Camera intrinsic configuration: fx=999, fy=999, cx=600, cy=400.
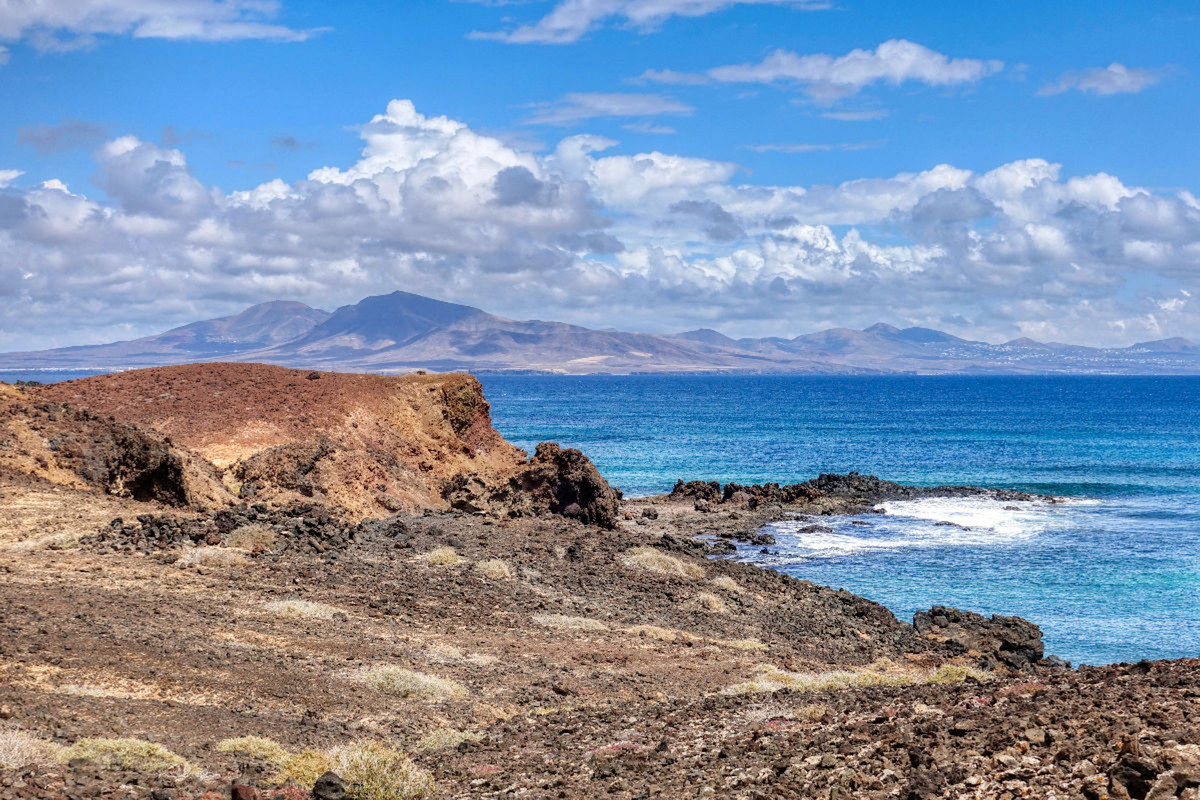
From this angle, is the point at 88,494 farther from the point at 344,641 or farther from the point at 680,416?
the point at 680,416

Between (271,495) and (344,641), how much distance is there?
1503 centimetres

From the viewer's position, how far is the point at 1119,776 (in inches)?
325

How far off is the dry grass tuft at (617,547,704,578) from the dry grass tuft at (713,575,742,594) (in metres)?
0.84

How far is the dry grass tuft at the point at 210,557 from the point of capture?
21797mm

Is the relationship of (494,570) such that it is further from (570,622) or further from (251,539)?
(251,539)

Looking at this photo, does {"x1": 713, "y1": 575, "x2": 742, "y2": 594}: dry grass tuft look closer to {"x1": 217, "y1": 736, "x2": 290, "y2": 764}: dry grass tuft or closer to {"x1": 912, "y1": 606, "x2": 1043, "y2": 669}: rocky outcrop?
{"x1": 912, "y1": 606, "x2": 1043, "y2": 669}: rocky outcrop

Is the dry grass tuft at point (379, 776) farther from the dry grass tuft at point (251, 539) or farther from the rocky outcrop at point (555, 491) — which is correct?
the rocky outcrop at point (555, 491)

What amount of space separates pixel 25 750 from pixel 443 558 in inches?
619

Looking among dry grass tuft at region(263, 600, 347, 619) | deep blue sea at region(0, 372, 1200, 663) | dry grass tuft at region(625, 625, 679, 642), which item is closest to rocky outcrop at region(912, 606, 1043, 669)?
deep blue sea at region(0, 372, 1200, 663)

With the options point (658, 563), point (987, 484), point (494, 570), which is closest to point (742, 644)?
point (494, 570)

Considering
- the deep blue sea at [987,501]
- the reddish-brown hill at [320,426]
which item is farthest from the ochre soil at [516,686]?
the deep blue sea at [987,501]

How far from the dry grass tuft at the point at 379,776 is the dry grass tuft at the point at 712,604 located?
1430cm

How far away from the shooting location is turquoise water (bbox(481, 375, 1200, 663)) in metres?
32.0

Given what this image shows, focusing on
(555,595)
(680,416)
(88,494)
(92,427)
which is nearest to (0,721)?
(555,595)
